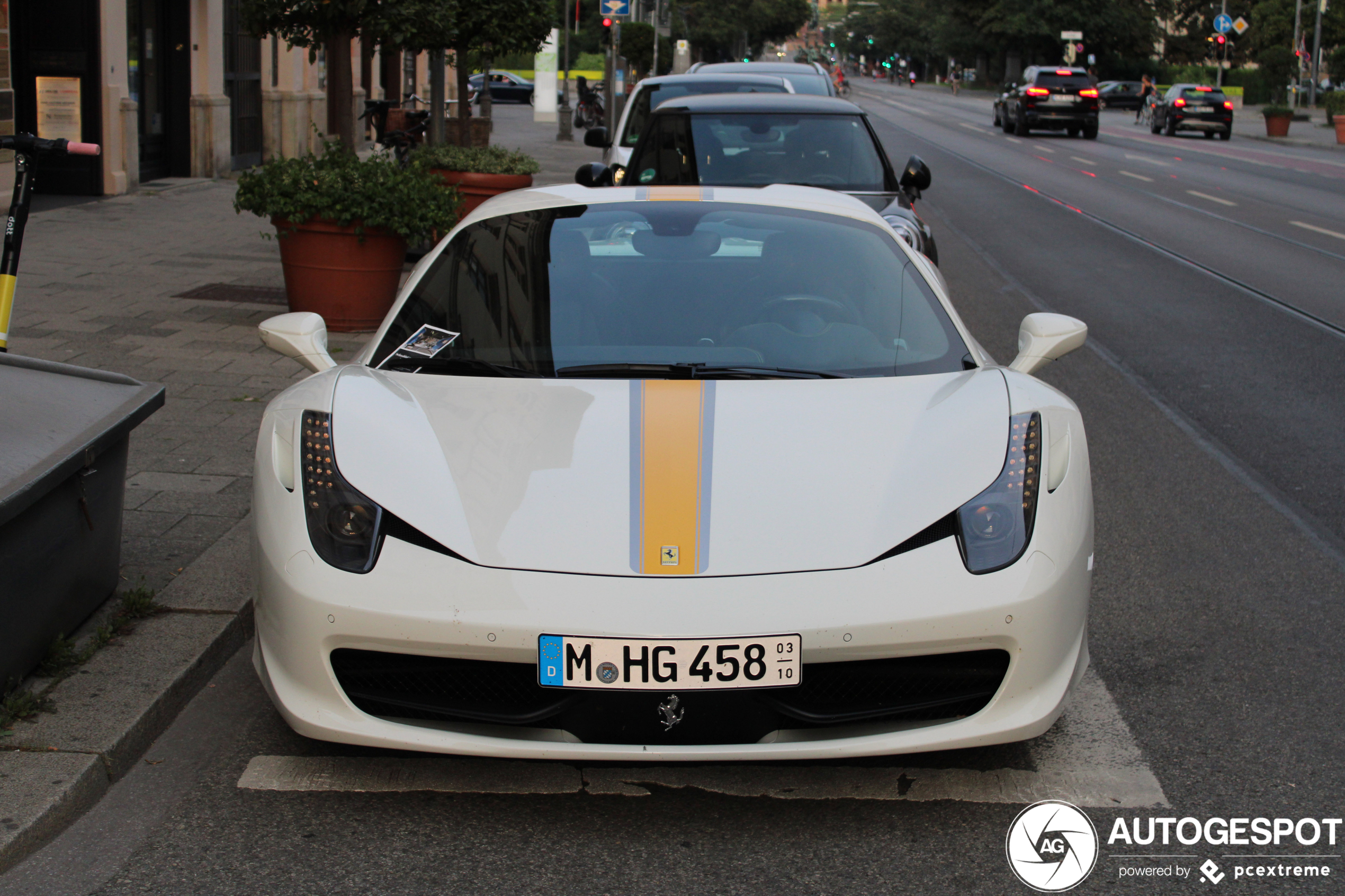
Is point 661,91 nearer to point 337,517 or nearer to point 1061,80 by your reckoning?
point 337,517

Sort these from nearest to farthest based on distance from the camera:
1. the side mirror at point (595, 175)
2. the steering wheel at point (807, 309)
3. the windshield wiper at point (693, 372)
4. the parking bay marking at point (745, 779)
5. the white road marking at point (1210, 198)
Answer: the parking bay marking at point (745, 779)
the windshield wiper at point (693, 372)
the steering wheel at point (807, 309)
the side mirror at point (595, 175)
the white road marking at point (1210, 198)

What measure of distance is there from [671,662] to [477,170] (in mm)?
8541

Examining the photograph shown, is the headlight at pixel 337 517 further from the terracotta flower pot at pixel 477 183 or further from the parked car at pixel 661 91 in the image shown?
the parked car at pixel 661 91

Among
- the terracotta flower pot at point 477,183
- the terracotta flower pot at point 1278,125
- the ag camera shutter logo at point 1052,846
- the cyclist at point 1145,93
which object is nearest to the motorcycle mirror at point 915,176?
the terracotta flower pot at point 477,183

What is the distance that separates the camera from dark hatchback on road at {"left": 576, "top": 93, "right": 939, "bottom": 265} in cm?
905

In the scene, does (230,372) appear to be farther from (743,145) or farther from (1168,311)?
(1168,311)

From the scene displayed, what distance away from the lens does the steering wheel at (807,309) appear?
13.1 feet

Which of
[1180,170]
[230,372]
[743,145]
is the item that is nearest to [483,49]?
[743,145]

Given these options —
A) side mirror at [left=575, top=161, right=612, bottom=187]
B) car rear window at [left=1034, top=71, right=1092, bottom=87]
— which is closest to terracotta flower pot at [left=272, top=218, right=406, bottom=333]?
side mirror at [left=575, top=161, right=612, bottom=187]

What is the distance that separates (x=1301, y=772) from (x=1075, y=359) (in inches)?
223

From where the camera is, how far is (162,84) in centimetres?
1861

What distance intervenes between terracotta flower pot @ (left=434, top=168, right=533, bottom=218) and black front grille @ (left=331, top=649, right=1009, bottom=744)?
8140mm

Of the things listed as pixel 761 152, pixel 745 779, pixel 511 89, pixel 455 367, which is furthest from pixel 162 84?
pixel 511 89

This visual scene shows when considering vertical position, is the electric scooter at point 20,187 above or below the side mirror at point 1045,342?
above
